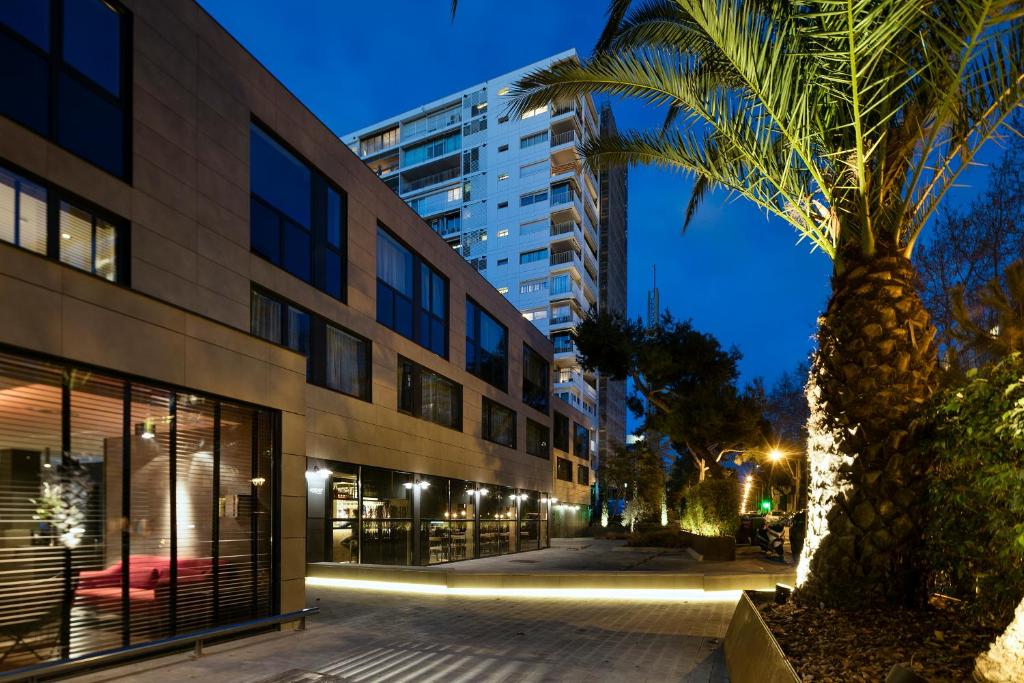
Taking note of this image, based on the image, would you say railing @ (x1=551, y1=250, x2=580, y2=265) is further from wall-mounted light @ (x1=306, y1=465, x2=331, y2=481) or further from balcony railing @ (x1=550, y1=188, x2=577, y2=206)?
wall-mounted light @ (x1=306, y1=465, x2=331, y2=481)

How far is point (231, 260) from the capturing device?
1603 cm

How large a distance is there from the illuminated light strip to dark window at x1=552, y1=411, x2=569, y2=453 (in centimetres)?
2921

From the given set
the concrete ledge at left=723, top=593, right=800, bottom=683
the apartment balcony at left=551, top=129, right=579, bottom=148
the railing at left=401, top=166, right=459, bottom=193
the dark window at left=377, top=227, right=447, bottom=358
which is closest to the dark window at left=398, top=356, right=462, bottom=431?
the dark window at left=377, top=227, right=447, bottom=358

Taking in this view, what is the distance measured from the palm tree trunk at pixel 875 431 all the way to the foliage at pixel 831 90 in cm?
54

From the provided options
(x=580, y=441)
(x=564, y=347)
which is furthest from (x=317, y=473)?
(x=564, y=347)

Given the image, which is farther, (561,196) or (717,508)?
(561,196)

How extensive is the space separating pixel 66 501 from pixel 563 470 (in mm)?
41651

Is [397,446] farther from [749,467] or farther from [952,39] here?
[749,467]

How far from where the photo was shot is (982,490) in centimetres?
561

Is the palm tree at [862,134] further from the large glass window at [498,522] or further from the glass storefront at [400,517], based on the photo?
the large glass window at [498,522]

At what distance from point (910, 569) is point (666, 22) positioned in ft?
21.2

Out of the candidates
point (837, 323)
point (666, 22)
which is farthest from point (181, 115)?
point (837, 323)

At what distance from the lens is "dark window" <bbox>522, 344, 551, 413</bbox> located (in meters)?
37.0

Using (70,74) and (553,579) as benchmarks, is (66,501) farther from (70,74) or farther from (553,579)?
(553,579)
